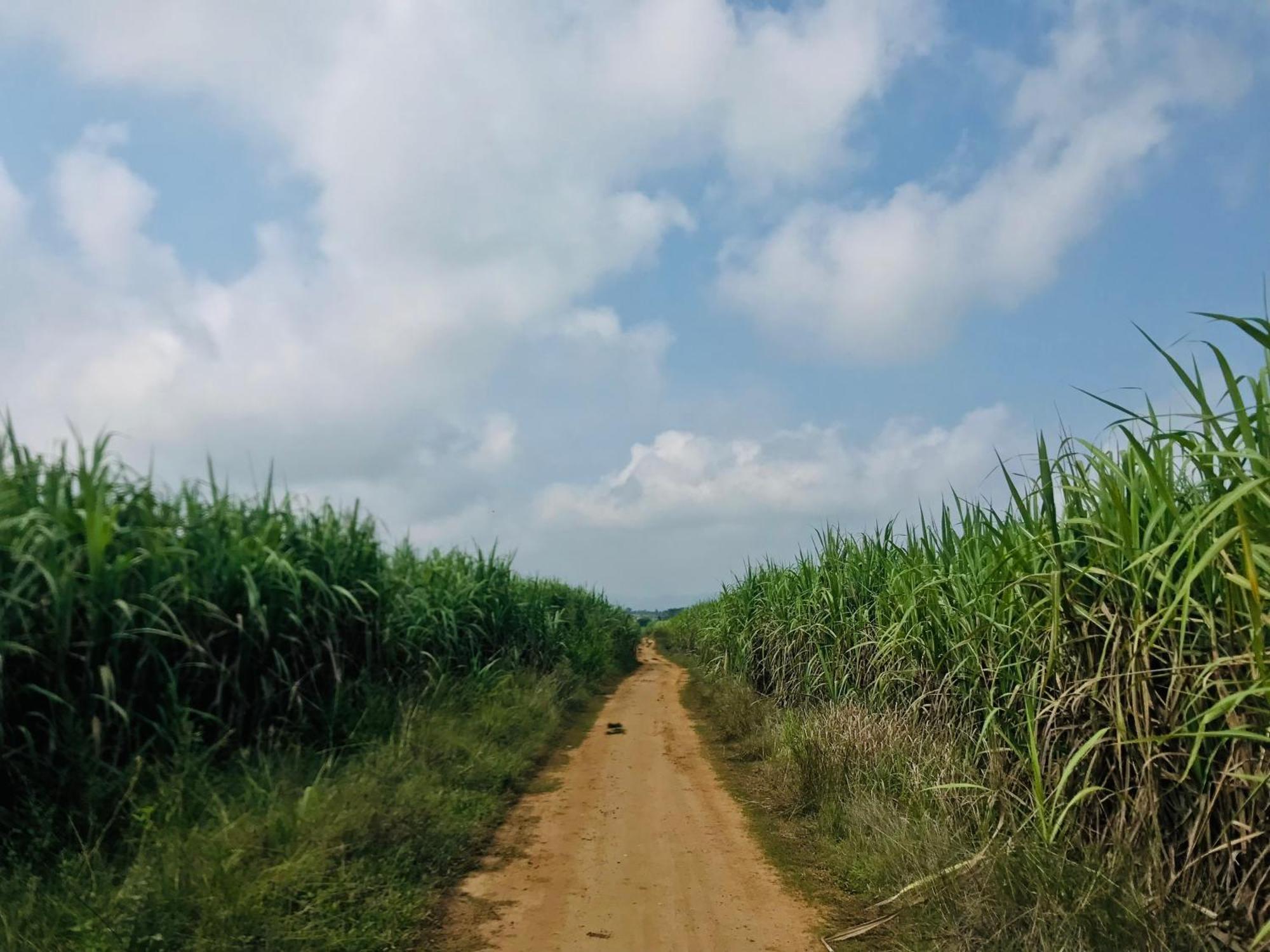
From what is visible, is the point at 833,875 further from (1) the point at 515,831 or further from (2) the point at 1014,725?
(1) the point at 515,831

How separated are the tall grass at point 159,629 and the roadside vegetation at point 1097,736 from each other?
4133 mm

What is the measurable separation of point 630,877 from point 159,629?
3.37 meters

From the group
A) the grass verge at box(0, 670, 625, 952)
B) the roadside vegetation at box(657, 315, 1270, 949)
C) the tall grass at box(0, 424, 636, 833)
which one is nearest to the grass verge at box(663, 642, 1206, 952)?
the roadside vegetation at box(657, 315, 1270, 949)

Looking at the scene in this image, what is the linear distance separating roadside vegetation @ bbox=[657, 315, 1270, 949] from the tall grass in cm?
413

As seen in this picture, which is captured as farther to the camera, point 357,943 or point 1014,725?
point 1014,725

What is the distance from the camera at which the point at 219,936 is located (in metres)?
3.69

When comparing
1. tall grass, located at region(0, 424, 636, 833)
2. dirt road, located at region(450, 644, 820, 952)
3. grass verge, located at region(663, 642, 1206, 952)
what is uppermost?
tall grass, located at region(0, 424, 636, 833)

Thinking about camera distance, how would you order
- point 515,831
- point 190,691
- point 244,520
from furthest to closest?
point 244,520
point 515,831
point 190,691

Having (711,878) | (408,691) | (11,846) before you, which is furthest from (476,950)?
(408,691)

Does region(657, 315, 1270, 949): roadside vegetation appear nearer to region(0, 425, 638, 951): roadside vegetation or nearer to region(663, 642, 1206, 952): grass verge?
region(663, 642, 1206, 952): grass verge

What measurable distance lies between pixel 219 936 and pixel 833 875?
3447mm

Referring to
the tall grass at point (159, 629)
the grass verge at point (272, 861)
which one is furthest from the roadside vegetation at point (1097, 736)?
the tall grass at point (159, 629)

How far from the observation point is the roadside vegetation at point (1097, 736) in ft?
11.2

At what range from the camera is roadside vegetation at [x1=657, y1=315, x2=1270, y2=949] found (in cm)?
340
